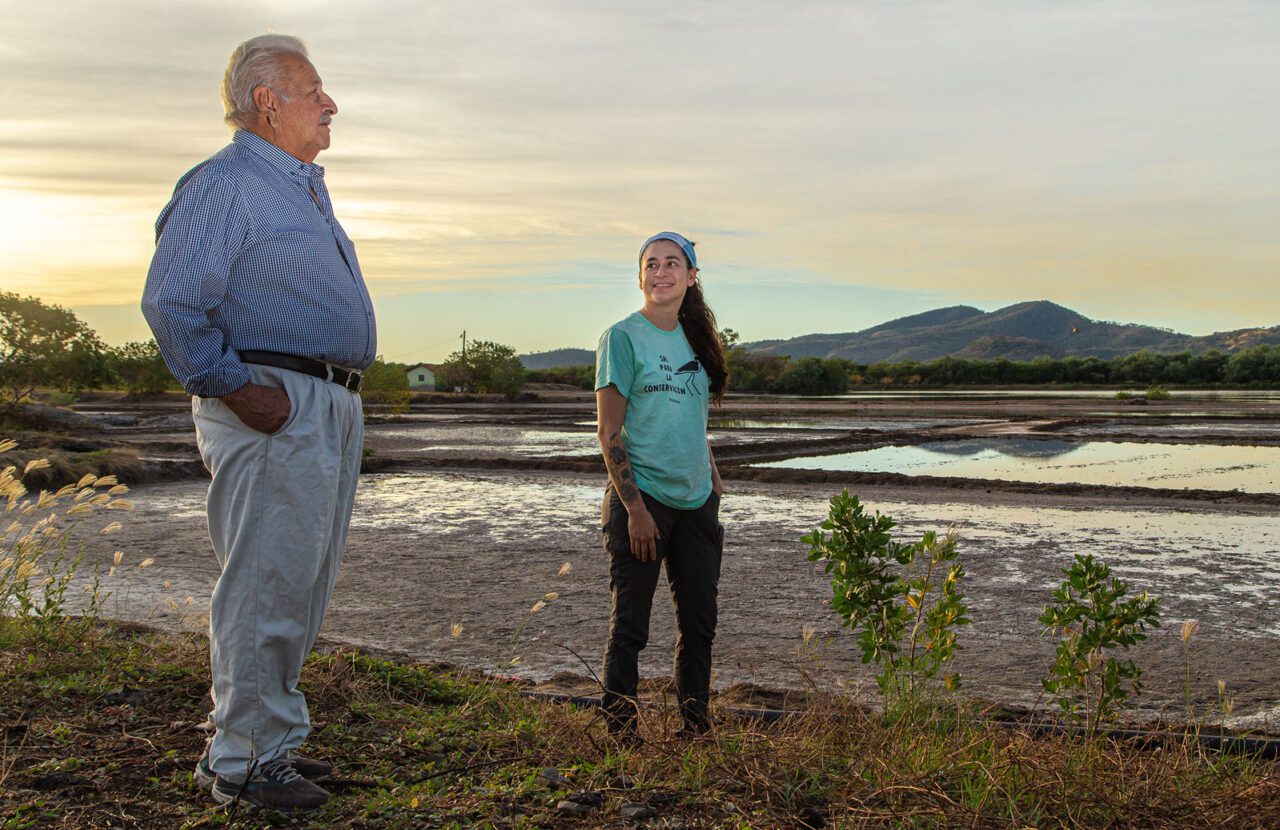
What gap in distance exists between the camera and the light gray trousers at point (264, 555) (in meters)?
3.05

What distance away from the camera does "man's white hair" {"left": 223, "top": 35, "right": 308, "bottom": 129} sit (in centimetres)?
323

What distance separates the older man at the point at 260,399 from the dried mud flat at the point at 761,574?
5.82ft

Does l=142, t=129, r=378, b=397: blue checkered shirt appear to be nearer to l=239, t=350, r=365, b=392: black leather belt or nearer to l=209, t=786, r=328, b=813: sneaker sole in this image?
l=239, t=350, r=365, b=392: black leather belt

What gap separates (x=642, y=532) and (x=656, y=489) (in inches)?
7.3

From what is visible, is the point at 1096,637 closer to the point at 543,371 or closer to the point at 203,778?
the point at 203,778

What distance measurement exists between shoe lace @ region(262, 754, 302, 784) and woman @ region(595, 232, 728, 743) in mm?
1212

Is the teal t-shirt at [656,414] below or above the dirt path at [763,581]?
above

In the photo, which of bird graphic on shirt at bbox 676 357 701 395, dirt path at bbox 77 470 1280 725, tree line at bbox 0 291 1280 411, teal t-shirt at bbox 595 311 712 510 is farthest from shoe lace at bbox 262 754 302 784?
tree line at bbox 0 291 1280 411

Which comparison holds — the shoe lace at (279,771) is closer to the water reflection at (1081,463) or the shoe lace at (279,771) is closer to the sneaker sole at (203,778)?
the sneaker sole at (203,778)

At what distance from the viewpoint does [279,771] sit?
305 centimetres

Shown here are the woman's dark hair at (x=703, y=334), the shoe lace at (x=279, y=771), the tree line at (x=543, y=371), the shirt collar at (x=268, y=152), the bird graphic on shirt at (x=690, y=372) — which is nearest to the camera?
the shoe lace at (x=279, y=771)

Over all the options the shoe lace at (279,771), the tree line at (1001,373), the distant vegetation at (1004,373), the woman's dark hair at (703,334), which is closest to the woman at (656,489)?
the woman's dark hair at (703,334)

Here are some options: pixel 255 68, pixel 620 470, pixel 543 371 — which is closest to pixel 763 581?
pixel 620 470

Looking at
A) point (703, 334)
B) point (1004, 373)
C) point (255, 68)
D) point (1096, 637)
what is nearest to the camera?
point (255, 68)
